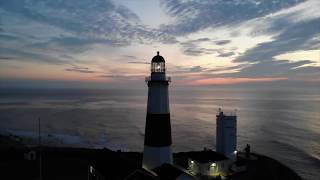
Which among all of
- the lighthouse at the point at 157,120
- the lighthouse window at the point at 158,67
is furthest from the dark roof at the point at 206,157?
the lighthouse window at the point at 158,67

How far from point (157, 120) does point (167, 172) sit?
2.93 metres

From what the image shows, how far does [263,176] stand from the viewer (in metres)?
27.8

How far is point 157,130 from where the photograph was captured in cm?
1755

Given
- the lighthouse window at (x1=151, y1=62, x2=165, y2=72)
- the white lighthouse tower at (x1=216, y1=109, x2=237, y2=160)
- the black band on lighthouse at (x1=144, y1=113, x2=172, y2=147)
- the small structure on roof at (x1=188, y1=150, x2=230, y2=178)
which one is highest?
the lighthouse window at (x1=151, y1=62, x2=165, y2=72)

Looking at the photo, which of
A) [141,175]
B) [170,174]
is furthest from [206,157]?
[141,175]

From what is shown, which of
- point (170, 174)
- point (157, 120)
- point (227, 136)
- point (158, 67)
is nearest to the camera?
point (170, 174)

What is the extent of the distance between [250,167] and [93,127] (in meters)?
48.9

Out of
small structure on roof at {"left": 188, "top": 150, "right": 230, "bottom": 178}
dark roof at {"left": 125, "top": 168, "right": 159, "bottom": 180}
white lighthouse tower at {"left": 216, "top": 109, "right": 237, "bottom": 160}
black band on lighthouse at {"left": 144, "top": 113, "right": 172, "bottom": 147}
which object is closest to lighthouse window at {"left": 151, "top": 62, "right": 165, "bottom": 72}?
black band on lighthouse at {"left": 144, "top": 113, "right": 172, "bottom": 147}

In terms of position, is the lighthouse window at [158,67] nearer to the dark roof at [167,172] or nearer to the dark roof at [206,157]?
the dark roof at [167,172]

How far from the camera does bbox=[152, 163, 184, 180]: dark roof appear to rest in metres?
16.8

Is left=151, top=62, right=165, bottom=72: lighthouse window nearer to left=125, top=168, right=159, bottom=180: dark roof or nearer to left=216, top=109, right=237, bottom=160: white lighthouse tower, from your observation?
left=125, top=168, right=159, bottom=180: dark roof

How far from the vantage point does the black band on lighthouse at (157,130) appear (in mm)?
17516

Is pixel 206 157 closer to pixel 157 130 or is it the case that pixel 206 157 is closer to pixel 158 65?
pixel 157 130

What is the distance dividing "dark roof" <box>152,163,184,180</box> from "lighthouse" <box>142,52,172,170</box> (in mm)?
413
